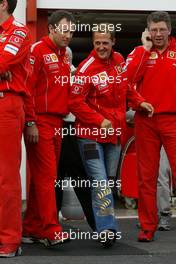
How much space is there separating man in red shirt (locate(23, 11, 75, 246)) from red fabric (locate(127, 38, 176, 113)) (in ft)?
2.04

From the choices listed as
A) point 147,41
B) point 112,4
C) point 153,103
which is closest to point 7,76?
point 153,103

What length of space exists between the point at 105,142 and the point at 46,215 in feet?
2.41

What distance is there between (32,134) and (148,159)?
1098 millimetres

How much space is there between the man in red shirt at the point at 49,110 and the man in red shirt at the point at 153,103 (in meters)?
0.65

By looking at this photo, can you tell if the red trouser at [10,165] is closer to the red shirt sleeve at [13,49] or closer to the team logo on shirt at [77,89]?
the red shirt sleeve at [13,49]

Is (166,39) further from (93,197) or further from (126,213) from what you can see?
(126,213)

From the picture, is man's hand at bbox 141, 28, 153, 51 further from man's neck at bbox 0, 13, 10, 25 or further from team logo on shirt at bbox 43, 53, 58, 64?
man's neck at bbox 0, 13, 10, 25

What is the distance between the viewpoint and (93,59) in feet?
19.4

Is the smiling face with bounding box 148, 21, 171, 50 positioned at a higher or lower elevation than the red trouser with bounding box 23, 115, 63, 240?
higher

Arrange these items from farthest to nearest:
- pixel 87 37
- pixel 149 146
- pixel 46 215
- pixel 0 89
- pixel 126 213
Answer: pixel 87 37
pixel 126 213
pixel 149 146
pixel 46 215
pixel 0 89

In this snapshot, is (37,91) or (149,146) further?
(149,146)

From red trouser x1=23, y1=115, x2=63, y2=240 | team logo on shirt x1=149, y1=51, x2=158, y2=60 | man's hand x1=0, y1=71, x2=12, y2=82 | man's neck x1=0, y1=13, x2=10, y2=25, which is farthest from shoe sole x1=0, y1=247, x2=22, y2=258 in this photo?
team logo on shirt x1=149, y1=51, x2=158, y2=60

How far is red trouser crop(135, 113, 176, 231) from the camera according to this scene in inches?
241

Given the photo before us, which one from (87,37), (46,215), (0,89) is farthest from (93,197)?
(87,37)
